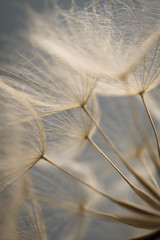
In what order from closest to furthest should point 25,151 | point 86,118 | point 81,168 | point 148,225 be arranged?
point 148,225 < point 25,151 < point 86,118 < point 81,168

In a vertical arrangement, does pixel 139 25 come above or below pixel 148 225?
above

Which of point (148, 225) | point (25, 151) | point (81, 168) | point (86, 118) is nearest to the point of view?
point (148, 225)

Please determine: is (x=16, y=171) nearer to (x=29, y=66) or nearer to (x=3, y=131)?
(x=3, y=131)

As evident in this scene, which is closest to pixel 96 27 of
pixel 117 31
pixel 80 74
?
pixel 117 31

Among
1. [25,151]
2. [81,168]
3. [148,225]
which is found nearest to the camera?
[148,225]

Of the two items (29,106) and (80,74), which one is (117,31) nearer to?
(80,74)

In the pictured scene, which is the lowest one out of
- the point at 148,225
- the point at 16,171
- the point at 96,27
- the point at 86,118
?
the point at 16,171

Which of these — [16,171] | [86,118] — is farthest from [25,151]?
[86,118]

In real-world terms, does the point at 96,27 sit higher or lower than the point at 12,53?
higher

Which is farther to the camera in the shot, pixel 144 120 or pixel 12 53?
pixel 144 120
